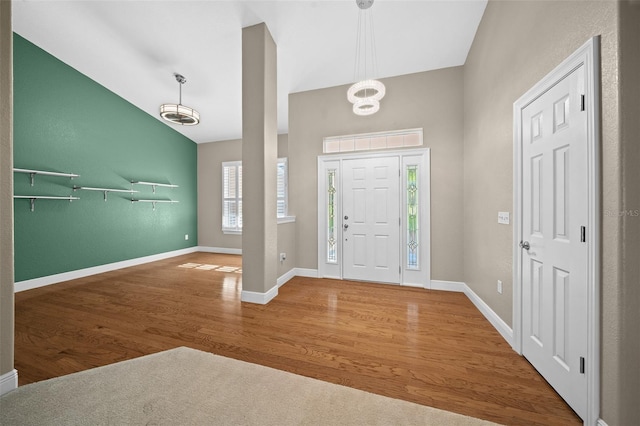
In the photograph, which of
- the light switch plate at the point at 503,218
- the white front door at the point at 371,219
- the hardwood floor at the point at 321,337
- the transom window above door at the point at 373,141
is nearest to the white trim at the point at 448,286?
the hardwood floor at the point at 321,337

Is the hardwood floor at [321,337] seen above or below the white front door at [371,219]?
below

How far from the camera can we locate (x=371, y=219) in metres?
3.91

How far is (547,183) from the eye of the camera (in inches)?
65.1

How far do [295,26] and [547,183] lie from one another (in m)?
3.22

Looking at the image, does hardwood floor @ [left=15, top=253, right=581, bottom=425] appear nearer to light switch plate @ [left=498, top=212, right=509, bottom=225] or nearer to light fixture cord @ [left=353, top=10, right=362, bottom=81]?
light switch plate @ [left=498, top=212, right=509, bottom=225]

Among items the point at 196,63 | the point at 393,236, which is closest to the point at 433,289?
the point at 393,236

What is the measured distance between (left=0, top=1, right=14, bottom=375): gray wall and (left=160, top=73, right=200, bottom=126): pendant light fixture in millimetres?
2254

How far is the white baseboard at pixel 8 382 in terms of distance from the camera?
4.78 ft

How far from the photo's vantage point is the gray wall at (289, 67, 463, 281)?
354 centimetres

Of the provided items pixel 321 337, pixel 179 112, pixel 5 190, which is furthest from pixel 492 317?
pixel 179 112

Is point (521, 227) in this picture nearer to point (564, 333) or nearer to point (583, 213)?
point (583, 213)

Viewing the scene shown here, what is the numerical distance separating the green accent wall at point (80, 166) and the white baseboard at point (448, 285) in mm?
5955

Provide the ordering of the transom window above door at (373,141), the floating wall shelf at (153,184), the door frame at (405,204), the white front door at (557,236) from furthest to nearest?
the floating wall shelf at (153,184), the transom window above door at (373,141), the door frame at (405,204), the white front door at (557,236)

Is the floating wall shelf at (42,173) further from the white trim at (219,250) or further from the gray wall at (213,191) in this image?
the white trim at (219,250)
